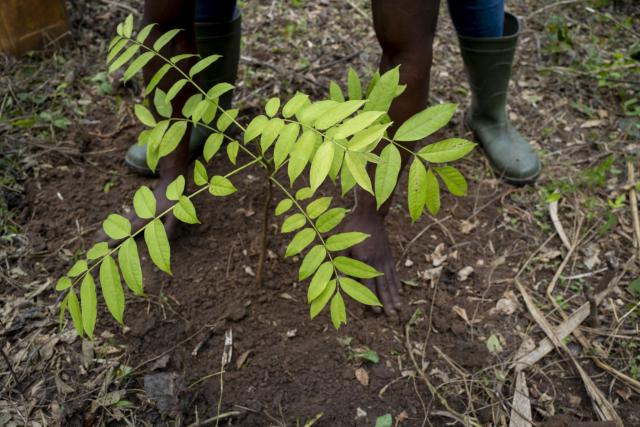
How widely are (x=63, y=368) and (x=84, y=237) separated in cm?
51

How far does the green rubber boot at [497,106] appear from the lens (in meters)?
2.09

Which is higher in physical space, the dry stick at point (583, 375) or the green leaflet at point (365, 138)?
the green leaflet at point (365, 138)

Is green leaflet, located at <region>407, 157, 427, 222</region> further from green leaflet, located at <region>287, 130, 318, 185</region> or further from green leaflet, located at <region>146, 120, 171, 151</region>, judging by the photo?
green leaflet, located at <region>146, 120, 171, 151</region>

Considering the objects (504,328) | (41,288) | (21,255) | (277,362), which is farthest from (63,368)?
(504,328)

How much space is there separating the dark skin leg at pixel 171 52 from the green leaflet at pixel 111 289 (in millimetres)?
715

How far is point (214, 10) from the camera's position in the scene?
1913mm

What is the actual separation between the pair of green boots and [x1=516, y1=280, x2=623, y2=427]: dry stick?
0.64m

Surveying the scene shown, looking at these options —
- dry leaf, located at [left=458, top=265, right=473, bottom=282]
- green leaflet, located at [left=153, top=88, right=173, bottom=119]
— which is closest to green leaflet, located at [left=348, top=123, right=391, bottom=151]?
green leaflet, located at [left=153, top=88, right=173, bottom=119]

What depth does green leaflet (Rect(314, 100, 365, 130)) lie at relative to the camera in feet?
2.96

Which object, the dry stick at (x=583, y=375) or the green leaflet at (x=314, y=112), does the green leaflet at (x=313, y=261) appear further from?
the dry stick at (x=583, y=375)

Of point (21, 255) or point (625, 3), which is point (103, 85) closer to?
point (21, 255)

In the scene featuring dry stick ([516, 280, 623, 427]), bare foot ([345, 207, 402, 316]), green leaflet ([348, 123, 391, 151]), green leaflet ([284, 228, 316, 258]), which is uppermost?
green leaflet ([348, 123, 391, 151])

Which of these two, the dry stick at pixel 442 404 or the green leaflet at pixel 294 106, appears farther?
the dry stick at pixel 442 404

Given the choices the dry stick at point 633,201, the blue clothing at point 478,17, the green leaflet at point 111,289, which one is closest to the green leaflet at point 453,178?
the green leaflet at point 111,289
